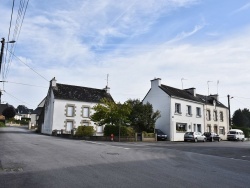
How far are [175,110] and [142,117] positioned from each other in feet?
22.6

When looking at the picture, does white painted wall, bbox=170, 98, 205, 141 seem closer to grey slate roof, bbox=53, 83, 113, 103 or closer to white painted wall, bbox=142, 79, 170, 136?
white painted wall, bbox=142, 79, 170, 136

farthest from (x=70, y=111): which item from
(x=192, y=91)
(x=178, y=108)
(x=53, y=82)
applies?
(x=192, y=91)

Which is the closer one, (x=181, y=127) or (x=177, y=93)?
(x=181, y=127)

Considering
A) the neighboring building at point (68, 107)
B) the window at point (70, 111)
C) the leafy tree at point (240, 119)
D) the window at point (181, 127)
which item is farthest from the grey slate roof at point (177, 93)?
the leafy tree at point (240, 119)

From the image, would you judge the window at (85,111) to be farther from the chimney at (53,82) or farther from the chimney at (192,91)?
the chimney at (192,91)

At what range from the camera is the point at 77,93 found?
44219 millimetres

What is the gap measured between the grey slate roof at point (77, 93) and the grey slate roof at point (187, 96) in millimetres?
12823

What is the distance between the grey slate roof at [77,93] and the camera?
1651 inches

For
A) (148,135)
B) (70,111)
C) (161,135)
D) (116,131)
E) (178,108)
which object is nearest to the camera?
(116,131)

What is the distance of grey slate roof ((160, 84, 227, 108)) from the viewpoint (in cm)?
3875

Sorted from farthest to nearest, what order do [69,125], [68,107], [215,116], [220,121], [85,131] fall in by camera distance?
[220,121] → [215,116] → [68,107] → [69,125] → [85,131]

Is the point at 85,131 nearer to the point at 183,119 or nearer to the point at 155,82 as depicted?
the point at 155,82

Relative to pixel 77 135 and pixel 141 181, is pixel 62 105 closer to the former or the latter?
pixel 77 135

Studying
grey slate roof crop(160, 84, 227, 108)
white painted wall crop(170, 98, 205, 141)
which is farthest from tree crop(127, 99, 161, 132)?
grey slate roof crop(160, 84, 227, 108)
